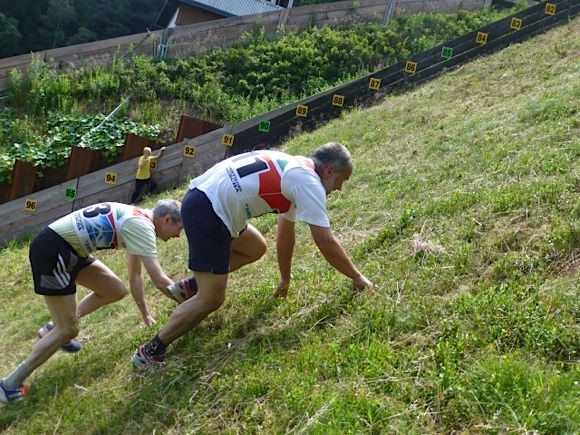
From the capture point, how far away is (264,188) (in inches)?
164

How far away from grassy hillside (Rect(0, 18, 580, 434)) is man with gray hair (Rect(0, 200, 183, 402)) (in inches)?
11.3

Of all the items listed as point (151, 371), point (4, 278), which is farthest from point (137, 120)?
point (151, 371)

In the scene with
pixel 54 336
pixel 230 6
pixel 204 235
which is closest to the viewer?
pixel 204 235

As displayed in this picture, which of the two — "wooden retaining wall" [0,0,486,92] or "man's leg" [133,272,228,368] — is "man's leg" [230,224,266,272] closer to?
"man's leg" [133,272,228,368]

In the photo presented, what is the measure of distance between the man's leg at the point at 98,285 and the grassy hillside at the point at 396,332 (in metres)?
0.36

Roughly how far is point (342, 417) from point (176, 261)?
4448mm

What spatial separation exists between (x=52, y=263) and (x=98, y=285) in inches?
22.2

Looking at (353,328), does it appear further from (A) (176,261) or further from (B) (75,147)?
(B) (75,147)

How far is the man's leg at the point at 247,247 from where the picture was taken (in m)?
4.91

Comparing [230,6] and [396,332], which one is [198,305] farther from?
[230,6]

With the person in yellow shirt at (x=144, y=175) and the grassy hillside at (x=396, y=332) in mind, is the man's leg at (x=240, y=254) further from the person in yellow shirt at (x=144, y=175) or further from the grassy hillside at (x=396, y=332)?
the person in yellow shirt at (x=144, y=175)

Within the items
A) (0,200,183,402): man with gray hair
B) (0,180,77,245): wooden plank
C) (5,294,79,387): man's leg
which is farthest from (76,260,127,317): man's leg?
(0,180,77,245): wooden plank

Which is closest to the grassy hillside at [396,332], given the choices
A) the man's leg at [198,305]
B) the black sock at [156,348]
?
the black sock at [156,348]

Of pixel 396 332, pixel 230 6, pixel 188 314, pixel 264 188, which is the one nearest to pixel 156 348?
pixel 188 314
